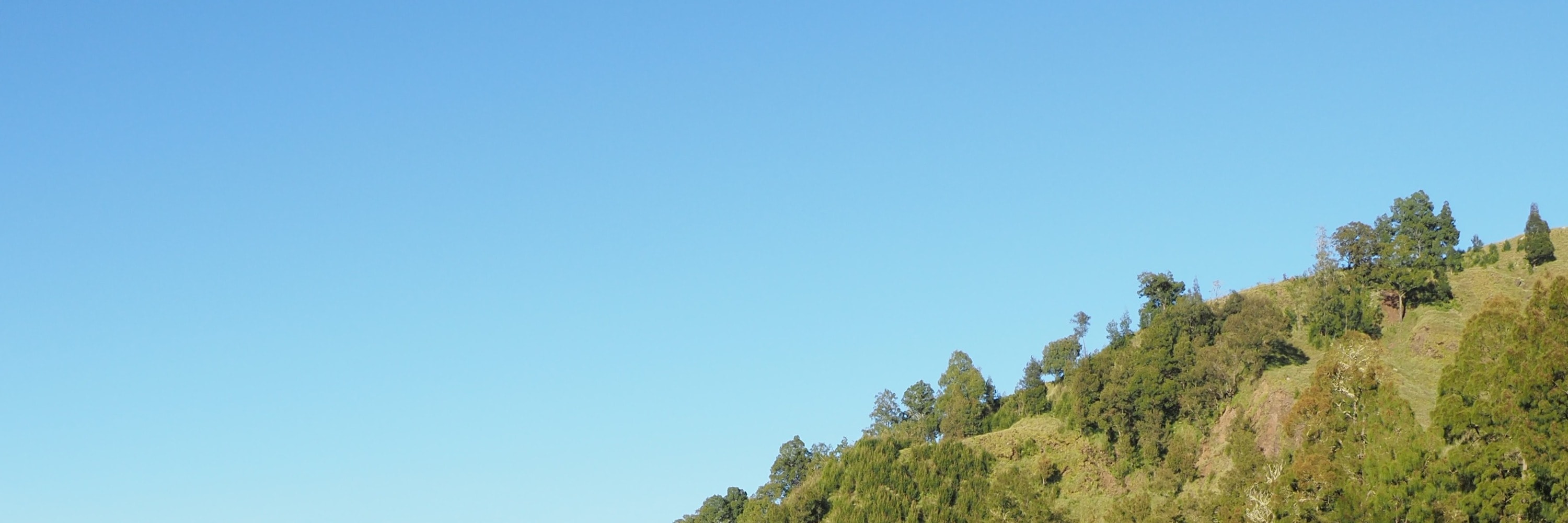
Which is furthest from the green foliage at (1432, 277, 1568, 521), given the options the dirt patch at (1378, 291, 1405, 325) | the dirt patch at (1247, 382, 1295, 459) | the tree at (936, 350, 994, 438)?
the tree at (936, 350, 994, 438)

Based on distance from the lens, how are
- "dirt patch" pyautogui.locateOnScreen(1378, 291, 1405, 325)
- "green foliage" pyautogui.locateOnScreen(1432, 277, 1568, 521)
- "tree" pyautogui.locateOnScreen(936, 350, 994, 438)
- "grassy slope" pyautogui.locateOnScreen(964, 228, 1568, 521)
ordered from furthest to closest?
"tree" pyautogui.locateOnScreen(936, 350, 994, 438), "dirt patch" pyautogui.locateOnScreen(1378, 291, 1405, 325), "grassy slope" pyautogui.locateOnScreen(964, 228, 1568, 521), "green foliage" pyautogui.locateOnScreen(1432, 277, 1568, 521)

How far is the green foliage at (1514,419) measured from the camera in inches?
2635

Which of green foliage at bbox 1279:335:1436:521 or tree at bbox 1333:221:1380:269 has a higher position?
tree at bbox 1333:221:1380:269

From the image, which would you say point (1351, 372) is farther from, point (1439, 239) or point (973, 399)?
point (973, 399)

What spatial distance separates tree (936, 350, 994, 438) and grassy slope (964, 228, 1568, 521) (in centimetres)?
702

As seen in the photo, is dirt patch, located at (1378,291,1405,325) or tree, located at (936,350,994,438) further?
tree, located at (936,350,994,438)

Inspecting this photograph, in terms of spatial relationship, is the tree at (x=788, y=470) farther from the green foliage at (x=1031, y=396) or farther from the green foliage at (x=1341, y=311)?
the green foliage at (x=1341, y=311)

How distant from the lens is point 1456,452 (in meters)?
69.4

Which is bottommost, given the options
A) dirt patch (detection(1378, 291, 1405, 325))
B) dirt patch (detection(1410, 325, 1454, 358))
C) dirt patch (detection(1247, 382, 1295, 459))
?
dirt patch (detection(1247, 382, 1295, 459))

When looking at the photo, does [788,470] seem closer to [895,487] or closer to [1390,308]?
[895,487]

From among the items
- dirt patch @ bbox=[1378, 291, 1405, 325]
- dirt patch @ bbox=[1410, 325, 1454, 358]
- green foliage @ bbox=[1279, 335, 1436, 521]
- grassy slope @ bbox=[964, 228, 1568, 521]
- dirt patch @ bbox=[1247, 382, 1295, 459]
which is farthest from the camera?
dirt patch @ bbox=[1378, 291, 1405, 325]

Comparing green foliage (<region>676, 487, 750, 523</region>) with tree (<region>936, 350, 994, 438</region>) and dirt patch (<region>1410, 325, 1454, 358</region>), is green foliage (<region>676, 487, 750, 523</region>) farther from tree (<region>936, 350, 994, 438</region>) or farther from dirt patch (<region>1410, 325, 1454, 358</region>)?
dirt patch (<region>1410, 325, 1454, 358</region>)

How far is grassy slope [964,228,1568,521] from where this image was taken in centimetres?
9988

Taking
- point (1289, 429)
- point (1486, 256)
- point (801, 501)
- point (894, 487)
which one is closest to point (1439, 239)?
point (1486, 256)
